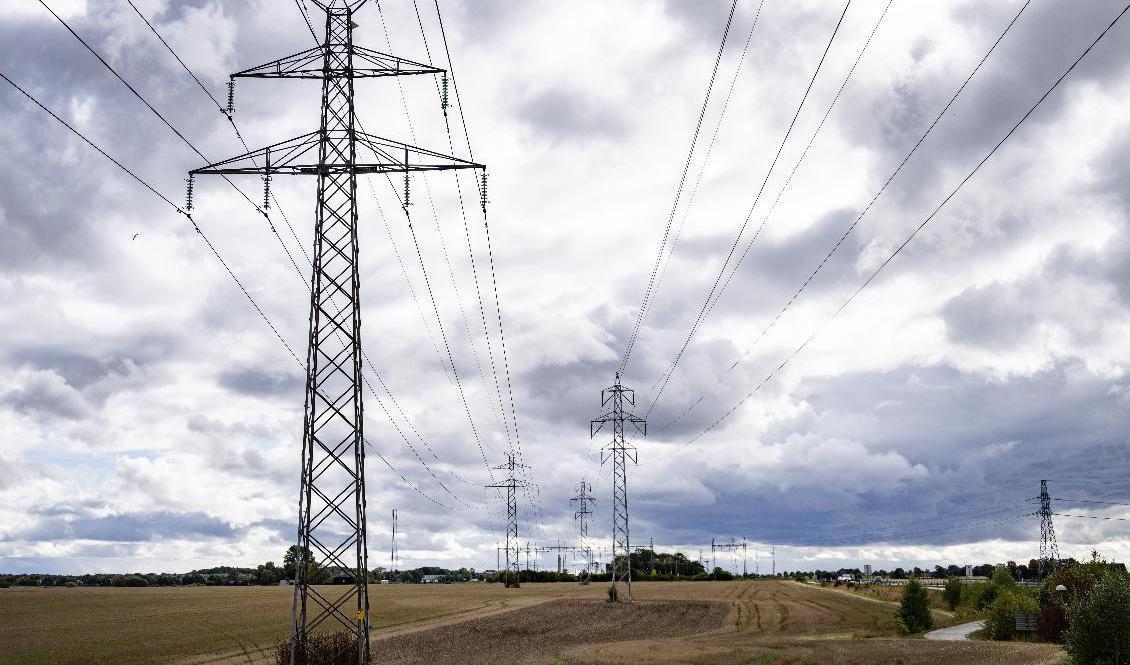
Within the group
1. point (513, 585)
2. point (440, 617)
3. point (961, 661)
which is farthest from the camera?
point (513, 585)

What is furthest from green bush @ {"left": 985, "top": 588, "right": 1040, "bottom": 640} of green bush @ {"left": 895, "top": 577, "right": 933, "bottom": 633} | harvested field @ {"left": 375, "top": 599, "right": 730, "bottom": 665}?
harvested field @ {"left": 375, "top": 599, "right": 730, "bottom": 665}

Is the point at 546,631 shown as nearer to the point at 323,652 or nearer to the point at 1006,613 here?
the point at 1006,613

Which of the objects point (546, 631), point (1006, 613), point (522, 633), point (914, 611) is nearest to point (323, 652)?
point (522, 633)

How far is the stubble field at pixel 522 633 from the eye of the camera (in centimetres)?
5209

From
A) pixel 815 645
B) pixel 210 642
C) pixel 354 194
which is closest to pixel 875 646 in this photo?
pixel 815 645

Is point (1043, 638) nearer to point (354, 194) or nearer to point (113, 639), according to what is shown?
point (354, 194)

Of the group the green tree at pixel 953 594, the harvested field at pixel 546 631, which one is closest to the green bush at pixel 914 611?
the harvested field at pixel 546 631

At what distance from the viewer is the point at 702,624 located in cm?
8694

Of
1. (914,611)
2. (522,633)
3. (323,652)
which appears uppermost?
(323,652)

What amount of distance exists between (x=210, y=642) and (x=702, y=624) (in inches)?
1664

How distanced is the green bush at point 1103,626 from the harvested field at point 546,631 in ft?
84.5

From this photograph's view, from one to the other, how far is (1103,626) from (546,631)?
47059mm

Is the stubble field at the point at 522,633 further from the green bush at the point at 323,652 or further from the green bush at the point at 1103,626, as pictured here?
the green bush at the point at 323,652

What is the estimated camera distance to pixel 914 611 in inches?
3051
